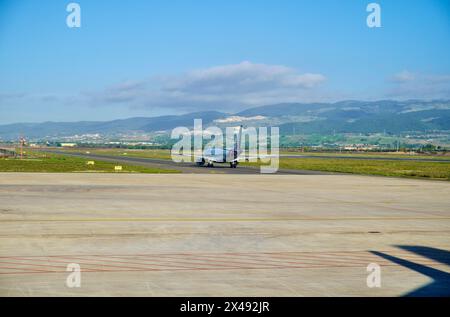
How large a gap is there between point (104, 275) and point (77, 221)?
33.4 ft

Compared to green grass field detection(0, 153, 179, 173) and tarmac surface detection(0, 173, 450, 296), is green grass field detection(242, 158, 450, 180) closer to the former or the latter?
green grass field detection(0, 153, 179, 173)

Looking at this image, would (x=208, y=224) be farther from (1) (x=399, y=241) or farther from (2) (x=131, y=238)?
(1) (x=399, y=241)

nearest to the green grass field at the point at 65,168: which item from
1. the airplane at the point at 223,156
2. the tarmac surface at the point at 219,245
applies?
the airplane at the point at 223,156

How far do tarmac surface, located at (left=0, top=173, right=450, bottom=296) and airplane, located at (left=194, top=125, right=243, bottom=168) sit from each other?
42.7 m

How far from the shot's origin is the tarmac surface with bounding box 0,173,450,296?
1353 centimetres

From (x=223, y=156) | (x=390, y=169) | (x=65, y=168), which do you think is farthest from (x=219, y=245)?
(x=390, y=169)

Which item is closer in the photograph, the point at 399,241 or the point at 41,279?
the point at 41,279

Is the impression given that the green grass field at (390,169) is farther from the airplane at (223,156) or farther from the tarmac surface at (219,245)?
the tarmac surface at (219,245)

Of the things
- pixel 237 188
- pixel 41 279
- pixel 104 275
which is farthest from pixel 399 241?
pixel 237 188

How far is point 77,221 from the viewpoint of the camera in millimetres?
23922

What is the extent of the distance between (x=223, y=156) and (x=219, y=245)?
6271 centimetres

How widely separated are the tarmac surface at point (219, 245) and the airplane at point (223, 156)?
4268cm

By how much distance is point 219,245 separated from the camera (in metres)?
19.1

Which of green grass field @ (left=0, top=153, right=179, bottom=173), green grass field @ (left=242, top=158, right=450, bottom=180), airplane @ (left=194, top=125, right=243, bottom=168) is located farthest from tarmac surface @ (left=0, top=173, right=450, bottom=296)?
airplane @ (left=194, top=125, right=243, bottom=168)
